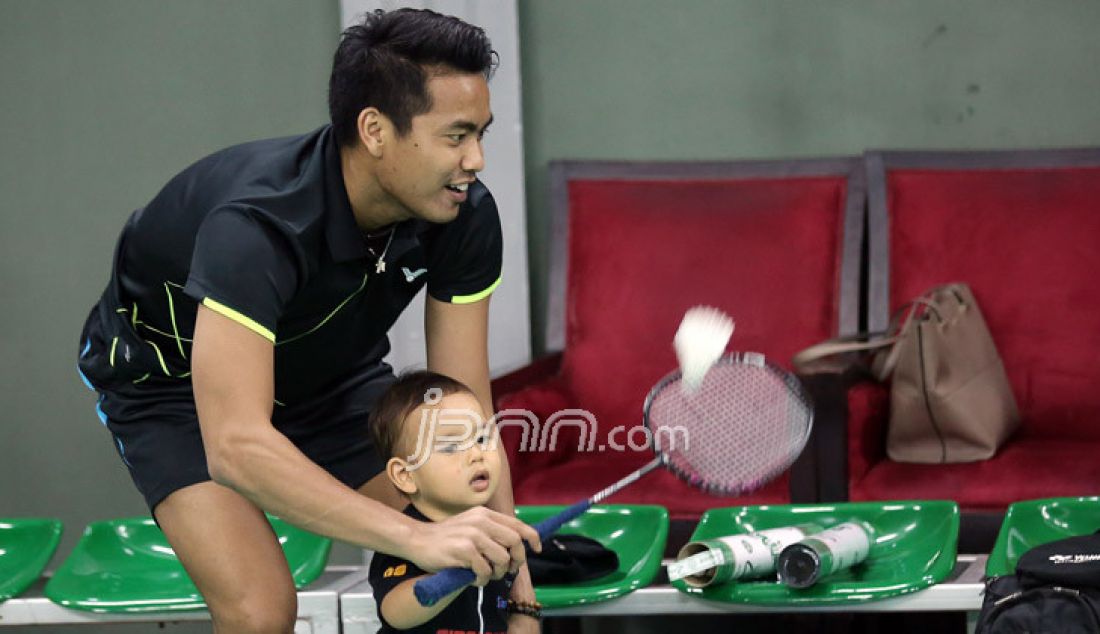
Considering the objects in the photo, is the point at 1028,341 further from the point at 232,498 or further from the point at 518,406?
the point at 232,498

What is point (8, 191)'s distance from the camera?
460cm

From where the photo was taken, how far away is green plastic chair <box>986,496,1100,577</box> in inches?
120

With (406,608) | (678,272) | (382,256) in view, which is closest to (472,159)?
(382,256)

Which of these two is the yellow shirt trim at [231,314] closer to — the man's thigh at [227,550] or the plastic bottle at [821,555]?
the man's thigh at [227,550]

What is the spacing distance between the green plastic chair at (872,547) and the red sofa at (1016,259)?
43cm

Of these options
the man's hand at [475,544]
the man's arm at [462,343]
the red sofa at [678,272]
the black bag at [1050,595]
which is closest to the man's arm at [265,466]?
the man's hand at [475,544]

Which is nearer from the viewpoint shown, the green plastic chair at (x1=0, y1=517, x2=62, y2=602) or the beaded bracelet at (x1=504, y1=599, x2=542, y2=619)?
the beaded bracelet at (x1=504, y1=599, x2=542, y2=619)

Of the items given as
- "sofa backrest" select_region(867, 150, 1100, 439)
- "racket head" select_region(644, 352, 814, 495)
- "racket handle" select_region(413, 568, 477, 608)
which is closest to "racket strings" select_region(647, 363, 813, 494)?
"racket head" select_region(644, 352, 814, 495)

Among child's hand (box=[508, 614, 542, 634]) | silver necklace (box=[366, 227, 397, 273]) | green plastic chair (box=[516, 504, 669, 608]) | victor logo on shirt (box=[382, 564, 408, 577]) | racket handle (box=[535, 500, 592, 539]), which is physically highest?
silver necklace (box=[366, 227, 397, 273])

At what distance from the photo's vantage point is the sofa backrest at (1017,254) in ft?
12.5

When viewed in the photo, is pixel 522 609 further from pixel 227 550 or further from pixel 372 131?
pixel 372 131

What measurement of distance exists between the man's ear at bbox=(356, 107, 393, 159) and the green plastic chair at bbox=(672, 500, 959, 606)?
3.46 ft

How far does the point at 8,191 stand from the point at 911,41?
2608 millimetres

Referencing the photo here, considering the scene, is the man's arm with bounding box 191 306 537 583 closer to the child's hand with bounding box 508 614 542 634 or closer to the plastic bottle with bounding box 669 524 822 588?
the child's hand with bounding box 508 614 542 634
